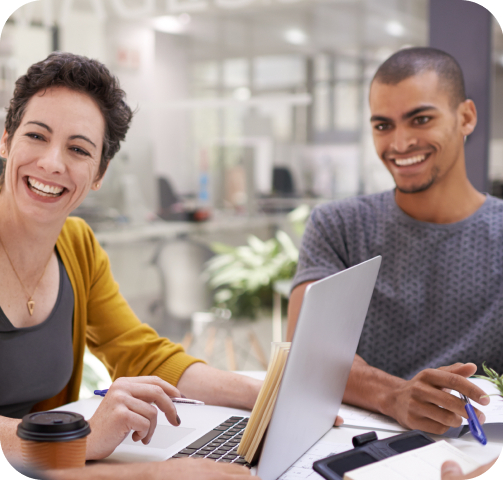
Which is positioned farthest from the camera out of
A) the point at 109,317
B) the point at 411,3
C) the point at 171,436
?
the point at 411,3

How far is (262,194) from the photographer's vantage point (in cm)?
402

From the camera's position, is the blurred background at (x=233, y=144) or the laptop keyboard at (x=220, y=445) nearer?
the laptop keyboard at (x=220, y=445)

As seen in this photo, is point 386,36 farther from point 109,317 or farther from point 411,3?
point 109,317

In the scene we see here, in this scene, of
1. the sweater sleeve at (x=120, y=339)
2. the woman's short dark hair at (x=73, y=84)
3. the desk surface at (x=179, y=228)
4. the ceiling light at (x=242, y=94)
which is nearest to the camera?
the woman's short dark hair at (x=73, y=84)

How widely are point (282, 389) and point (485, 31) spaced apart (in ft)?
6.37

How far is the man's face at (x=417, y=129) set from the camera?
59.4 inches

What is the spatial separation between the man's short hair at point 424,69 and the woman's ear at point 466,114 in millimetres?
16

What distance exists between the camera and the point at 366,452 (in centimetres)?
82

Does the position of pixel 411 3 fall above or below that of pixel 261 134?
above

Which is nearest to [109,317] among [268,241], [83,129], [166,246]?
[83,129]

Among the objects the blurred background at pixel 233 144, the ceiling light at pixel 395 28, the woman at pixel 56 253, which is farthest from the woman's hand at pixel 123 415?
the ceiling light at pixel 395 28

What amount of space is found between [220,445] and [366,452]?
0.25 metres

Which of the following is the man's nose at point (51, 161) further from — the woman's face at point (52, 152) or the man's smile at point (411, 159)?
the man's smile at point (411, 159)

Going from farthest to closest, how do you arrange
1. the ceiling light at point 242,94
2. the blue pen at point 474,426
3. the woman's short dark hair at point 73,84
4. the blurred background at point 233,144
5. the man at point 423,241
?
the ceiling light at point 242,94 → the blurred background at point 233,144 → the man at point 423,241 → the woman's short dark hair at point 73,84 → the blue pen at point 474,426
